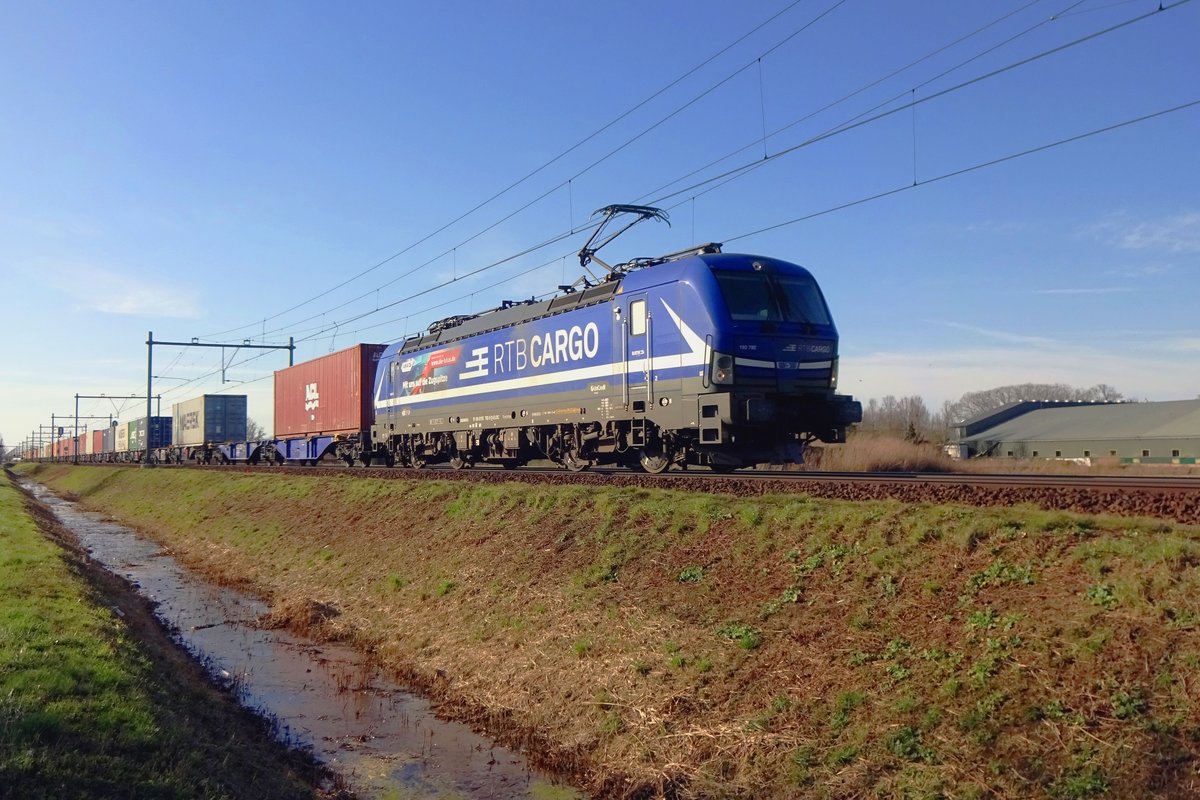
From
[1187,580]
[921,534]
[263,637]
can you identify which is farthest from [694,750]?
[263,637]

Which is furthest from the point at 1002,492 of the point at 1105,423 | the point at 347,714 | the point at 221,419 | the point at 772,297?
the point at 1105,423

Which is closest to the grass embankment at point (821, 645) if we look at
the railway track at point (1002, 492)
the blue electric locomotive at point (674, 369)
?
the railway track at point (1002, 492)

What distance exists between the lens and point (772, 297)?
15.7 meters

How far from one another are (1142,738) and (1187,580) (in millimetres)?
1413

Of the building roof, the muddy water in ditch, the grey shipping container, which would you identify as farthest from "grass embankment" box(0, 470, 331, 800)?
the building roof

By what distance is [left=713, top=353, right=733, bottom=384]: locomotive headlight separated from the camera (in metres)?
14.7

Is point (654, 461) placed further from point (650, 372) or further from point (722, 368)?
point (722, 368)

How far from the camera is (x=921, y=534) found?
820 centimetres

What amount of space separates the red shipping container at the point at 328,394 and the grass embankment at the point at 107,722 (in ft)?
67.6

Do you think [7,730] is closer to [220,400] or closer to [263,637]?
[263,637]

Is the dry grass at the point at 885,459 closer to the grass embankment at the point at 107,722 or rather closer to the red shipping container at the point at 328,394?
the red shipping container at the point at 328,394

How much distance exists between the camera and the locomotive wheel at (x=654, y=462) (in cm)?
1716

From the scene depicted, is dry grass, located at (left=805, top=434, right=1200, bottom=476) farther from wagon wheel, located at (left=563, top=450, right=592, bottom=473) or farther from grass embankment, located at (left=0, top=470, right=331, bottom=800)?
grass embankment, located at (left=0, top=470, right=331, bottom=800)

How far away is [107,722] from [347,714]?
412 cm
